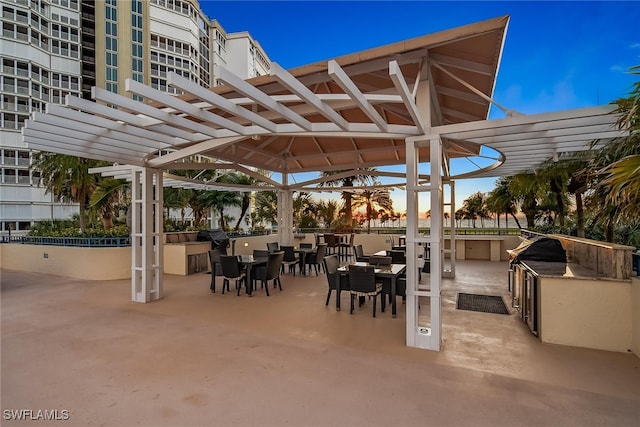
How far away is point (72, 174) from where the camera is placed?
434 inches

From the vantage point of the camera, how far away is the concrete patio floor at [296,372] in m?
2.56

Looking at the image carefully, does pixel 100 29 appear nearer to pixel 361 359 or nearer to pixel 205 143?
pixel 205 143

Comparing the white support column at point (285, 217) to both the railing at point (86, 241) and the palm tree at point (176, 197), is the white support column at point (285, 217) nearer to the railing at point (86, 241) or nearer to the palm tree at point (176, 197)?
the railing at point (86, 241)

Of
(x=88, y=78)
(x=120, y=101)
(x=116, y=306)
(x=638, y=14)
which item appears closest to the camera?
(x=120, y=101)

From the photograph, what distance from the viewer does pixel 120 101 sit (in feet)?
10.3

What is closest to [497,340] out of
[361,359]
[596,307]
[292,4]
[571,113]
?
[596,307]

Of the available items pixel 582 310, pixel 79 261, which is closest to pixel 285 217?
pixel 79 261

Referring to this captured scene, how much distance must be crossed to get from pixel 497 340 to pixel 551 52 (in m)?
9.85

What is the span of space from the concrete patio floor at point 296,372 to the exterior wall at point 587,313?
0.67ft

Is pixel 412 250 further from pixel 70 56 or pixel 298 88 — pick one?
pixel 70 56

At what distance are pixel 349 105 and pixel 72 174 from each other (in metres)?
11.0

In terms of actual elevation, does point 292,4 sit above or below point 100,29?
below

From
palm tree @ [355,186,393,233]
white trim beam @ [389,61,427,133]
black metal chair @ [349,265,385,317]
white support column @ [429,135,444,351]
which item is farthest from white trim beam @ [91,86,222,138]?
palm tree @ [355,186,393,233]

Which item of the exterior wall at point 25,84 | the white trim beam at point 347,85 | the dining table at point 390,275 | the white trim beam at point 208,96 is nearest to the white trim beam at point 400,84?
the white trim beam at point 347,85
